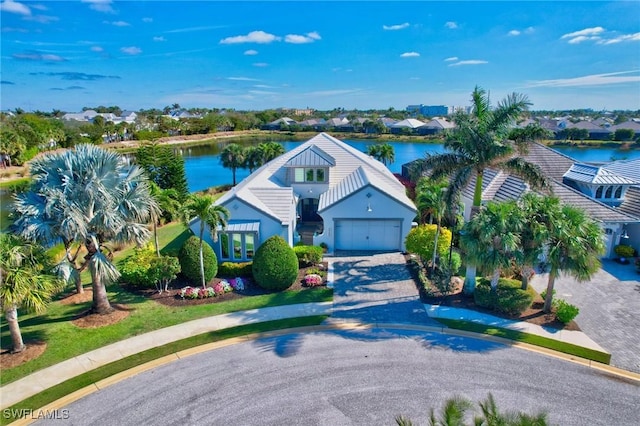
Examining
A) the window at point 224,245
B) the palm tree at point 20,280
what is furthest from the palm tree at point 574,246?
the palm tree at point 20,280

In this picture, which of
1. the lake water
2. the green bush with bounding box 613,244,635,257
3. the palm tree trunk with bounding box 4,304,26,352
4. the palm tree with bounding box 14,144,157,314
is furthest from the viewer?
the lake water

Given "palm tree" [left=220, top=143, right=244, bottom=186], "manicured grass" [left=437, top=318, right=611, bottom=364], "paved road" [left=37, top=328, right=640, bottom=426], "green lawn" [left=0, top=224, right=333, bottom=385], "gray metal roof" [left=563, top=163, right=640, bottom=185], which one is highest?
"palm tree" [left=220, top=143, right=244, bottom=186]

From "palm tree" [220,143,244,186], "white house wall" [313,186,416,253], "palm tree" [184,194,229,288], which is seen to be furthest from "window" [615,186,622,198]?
"palm tree" [220,143,244,186]

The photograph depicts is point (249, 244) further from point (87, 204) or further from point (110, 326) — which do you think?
point (87, 204)

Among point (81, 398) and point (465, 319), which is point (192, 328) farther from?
point (465, 319)

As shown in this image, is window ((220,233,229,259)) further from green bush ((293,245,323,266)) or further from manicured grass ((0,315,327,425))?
manicured grass ((0,315,327,425))

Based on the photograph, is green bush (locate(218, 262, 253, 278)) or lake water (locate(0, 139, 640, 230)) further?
lake water (locate(0, 139, 640, 230))

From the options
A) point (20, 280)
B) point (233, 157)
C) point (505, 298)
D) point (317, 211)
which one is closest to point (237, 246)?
point (317, 211)

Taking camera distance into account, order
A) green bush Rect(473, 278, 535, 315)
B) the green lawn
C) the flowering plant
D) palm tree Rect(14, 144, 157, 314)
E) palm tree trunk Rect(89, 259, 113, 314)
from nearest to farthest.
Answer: the green lawn < palm tree Rect(14, 144, 157, 314) < palm tree trunk Rect(89, 259, 113, 314) < green bush Rect(473, 278, 535, 315) < the flowering plant
